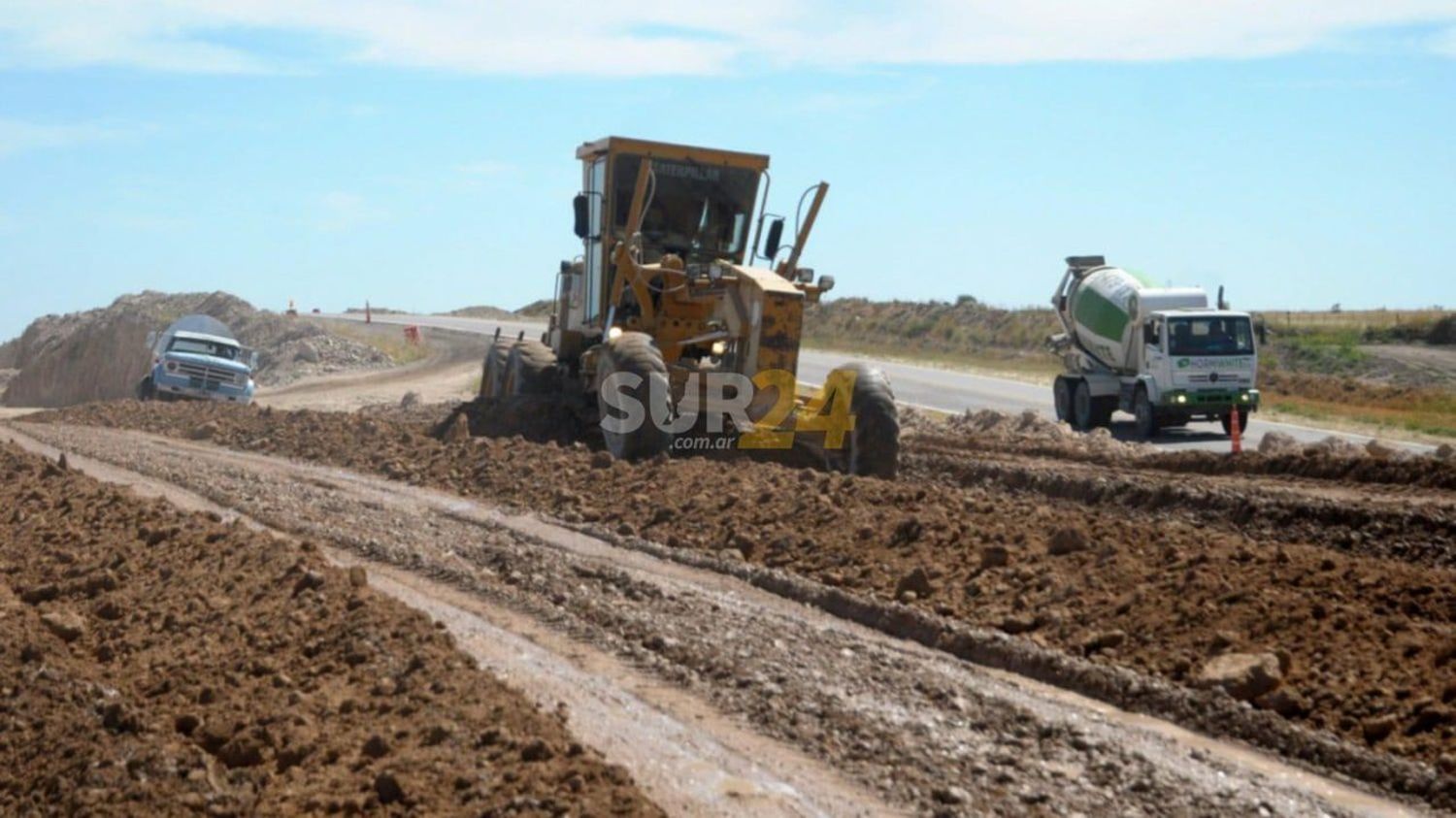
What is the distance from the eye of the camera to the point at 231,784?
22.4ft

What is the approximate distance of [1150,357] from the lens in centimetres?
2778

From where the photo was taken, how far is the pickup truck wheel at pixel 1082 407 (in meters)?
29.5

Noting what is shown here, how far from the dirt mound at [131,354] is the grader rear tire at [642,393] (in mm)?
30587

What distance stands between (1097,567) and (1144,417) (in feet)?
57.8

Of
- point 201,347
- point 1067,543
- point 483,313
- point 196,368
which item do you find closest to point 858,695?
point 1067,543

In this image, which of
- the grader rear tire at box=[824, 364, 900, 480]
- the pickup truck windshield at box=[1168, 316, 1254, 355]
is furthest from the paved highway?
the grader rear tire at box=[824, 364, 900, 480]

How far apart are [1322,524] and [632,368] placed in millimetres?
6585

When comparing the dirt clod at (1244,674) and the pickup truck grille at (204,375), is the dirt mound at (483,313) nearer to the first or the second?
the pickup truck grille at (204,375)

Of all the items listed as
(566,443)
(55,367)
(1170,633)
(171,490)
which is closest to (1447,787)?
(1170,633)

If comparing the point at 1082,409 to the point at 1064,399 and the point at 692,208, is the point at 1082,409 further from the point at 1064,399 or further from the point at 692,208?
the point at 692,208

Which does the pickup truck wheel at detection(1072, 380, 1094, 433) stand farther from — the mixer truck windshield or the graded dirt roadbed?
the graded dirt roadbed

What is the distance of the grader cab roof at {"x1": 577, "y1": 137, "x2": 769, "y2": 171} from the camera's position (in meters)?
18.3

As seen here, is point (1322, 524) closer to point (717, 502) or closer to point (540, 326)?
point (717, 502)

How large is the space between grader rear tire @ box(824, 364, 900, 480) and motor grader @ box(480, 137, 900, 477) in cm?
1
